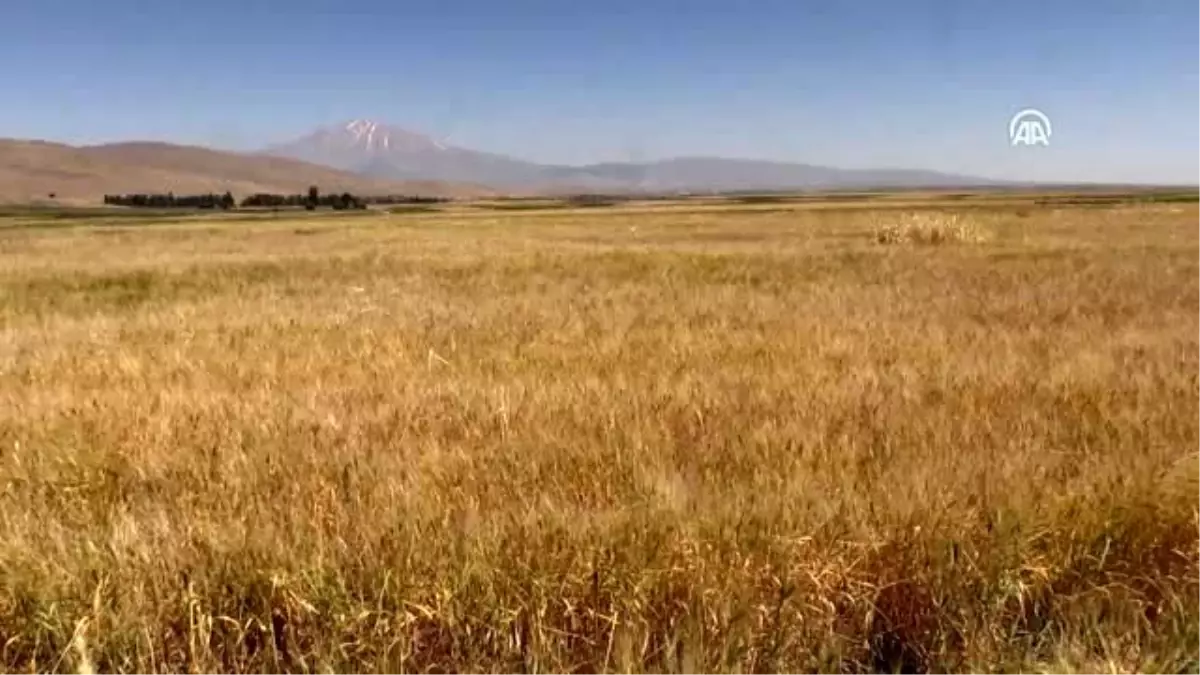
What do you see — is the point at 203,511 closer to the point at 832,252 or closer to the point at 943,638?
the point at 943,638

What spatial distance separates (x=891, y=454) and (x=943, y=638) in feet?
5.57

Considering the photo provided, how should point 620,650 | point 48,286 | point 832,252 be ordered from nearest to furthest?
point 620,650
point 48,286
point 832,252

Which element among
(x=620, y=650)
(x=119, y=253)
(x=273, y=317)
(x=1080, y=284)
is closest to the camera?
(x=620, y=650)

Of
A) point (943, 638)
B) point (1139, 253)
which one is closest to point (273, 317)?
point (943, 638)

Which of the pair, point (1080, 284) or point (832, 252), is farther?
point (832, 252)

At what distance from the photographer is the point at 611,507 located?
13.6 ft

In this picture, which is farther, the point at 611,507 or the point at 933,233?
the point at 933,233

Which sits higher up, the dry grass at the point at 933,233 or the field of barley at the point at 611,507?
the dry grass at the point at 933,233

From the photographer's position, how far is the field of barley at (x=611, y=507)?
10.7 feet

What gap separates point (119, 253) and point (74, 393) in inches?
1153

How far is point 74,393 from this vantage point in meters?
7.27

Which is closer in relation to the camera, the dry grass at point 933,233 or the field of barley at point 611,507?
the field of barley at point 611,507

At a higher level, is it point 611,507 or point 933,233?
point 933,233

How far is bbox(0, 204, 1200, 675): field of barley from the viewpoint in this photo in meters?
3.27
